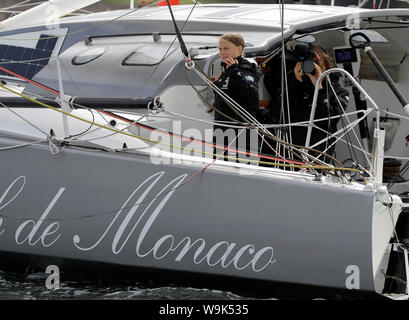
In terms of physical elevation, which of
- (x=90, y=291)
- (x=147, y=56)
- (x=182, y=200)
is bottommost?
(x=90, y=291)

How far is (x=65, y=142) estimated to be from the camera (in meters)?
5.05

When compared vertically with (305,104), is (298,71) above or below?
above

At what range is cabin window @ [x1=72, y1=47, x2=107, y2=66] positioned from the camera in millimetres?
6363

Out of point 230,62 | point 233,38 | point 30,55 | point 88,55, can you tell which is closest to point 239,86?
point 230,62

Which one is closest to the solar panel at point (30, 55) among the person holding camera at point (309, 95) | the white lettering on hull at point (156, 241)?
the person holding camera at point (309, 95)

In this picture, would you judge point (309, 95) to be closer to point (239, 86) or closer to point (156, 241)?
point (239, 86)

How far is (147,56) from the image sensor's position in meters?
6.12

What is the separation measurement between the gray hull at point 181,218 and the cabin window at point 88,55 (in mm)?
1486

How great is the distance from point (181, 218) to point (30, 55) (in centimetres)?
293

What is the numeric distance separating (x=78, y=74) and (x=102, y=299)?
209 cm

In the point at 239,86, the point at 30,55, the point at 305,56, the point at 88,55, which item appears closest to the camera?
the point at 239,86

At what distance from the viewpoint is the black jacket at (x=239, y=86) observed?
17.3ft
